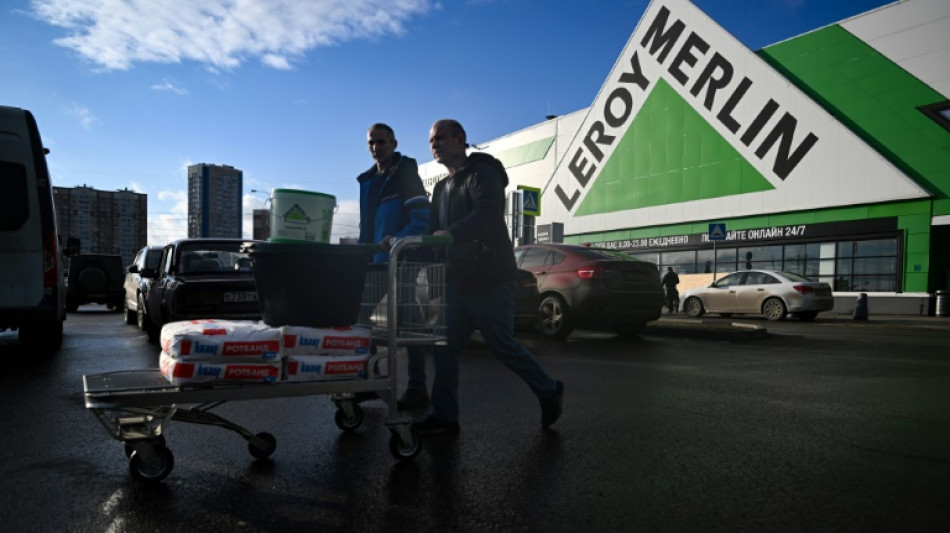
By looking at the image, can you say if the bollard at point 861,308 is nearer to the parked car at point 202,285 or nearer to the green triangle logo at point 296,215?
the parked car at point 202,285

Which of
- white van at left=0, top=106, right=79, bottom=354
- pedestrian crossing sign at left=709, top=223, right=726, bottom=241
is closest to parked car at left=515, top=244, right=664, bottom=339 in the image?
white van at left=0, top=106, right=79, bottom=354

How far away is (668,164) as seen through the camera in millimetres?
28422

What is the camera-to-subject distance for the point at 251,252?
2.97m

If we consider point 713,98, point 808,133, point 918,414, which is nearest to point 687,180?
point 713,98

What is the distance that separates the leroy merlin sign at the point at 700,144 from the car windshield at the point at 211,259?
Answer: 2087 cm

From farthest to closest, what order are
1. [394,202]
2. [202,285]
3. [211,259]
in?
[211,259] → [202,285] → [394,202]

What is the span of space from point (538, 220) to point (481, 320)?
35253mm

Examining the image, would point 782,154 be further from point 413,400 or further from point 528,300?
point 413,400

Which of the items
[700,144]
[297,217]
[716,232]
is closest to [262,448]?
[297,217]

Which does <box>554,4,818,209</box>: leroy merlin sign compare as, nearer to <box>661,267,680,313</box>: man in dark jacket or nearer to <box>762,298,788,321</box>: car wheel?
<box>661,267,680,313</box>: man in dark jacket

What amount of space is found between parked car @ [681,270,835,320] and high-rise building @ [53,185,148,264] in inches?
2087

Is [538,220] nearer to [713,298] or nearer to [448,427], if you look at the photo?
[713,298]

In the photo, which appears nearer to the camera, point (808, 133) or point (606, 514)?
point (606, 514)

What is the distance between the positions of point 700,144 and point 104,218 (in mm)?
54975
